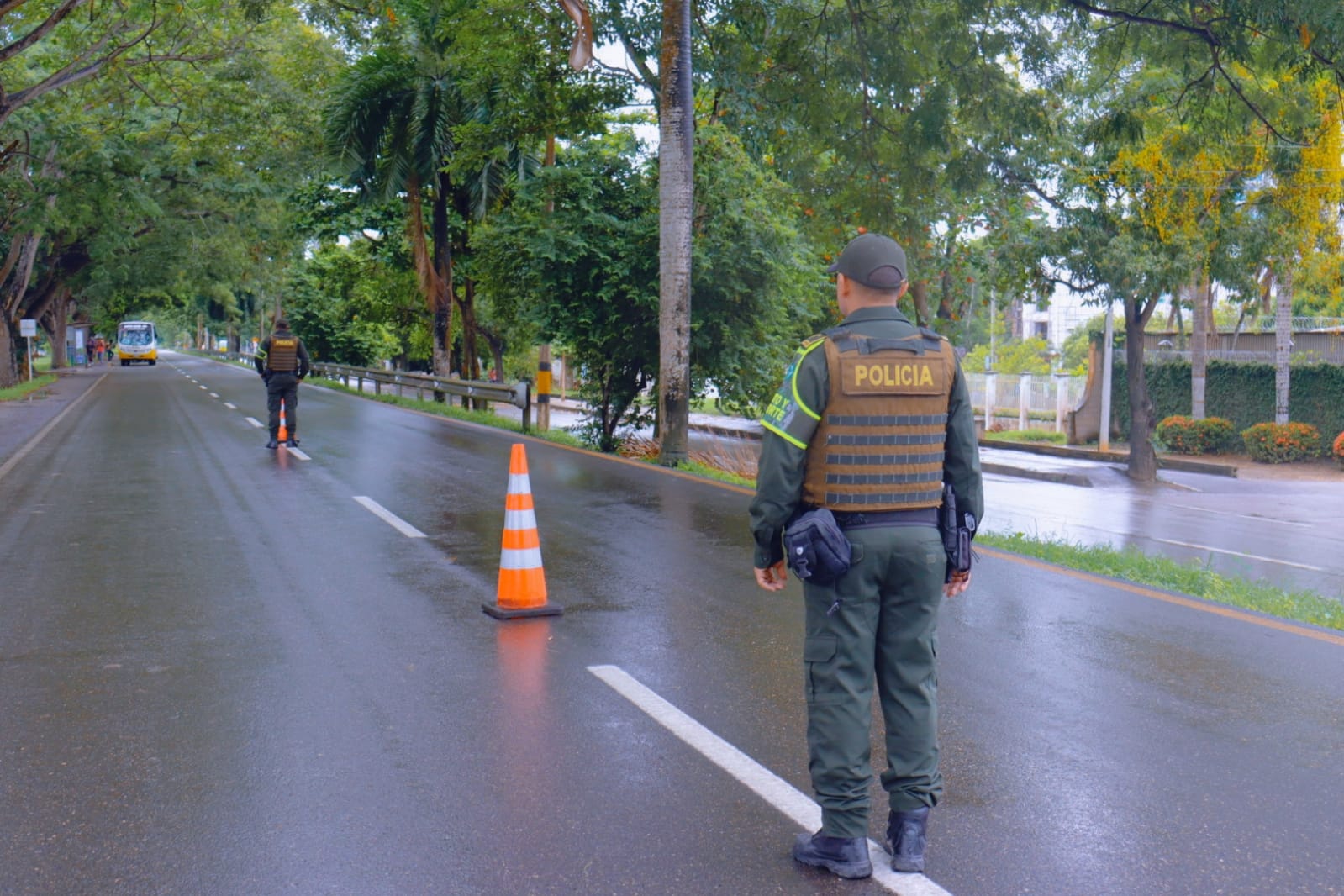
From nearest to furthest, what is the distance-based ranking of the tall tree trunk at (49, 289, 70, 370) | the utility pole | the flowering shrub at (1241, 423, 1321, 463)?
the flowering shrub at (1241, 423, 1321, 463), the utility pole, the tall tree trunk at (49, 289, 70, 370)

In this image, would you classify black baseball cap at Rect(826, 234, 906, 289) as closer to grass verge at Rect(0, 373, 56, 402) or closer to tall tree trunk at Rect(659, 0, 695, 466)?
tall tree trunk at Rect(659, 0, 695, 466)

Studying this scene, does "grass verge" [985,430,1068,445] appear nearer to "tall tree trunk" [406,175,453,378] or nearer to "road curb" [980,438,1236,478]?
"road curb" [980,438,1236,478]

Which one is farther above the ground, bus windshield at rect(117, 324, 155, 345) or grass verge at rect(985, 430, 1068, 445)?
bus windshield at rect(117, 324, 155, 345)

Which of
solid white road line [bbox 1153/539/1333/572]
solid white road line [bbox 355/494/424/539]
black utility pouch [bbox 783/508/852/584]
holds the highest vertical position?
black utility pouch [bbox 783/508/852/584]

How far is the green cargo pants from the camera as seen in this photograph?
3.90m

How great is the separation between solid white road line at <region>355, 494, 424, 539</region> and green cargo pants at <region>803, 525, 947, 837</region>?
23.3 ft

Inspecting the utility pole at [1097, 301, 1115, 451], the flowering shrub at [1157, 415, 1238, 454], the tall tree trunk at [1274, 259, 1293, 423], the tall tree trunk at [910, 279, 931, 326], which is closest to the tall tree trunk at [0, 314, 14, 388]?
the tall tree trunk at [910, 279, 931, 326]

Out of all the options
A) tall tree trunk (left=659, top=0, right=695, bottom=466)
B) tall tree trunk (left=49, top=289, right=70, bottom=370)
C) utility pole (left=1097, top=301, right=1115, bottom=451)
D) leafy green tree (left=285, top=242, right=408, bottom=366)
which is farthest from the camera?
tall tree trunk (left=49, top=289, right=70, bottom=370)

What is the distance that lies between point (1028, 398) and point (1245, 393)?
663 cm

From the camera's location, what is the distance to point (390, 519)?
38.0ft

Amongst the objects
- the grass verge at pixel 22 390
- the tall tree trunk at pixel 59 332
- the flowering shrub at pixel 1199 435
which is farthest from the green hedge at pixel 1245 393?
the tall tree trunk at pixel 59 332

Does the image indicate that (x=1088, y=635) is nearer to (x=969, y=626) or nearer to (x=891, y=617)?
(x=969, y=626)

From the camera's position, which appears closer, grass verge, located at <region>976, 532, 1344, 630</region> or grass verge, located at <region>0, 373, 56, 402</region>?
grass verge, located at <region>976, 532, 1344, 630</region>

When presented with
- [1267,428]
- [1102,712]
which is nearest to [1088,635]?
[1102,712]
